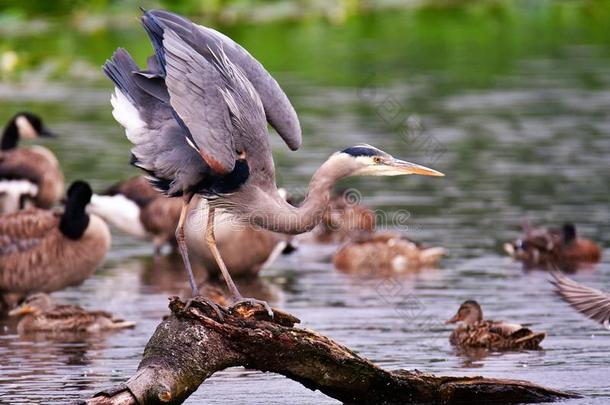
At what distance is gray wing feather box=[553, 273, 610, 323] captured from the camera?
1072 centimetres

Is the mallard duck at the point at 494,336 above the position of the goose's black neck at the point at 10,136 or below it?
below

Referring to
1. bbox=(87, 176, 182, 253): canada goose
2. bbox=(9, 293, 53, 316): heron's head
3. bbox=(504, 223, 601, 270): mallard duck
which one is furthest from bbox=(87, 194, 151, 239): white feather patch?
bbox=(504, 223, 601, 270): mallard duck

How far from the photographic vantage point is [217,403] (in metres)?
10.3

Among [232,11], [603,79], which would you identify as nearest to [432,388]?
[603,79]

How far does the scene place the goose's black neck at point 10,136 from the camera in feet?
66.4

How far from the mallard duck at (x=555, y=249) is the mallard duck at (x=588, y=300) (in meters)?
4.85

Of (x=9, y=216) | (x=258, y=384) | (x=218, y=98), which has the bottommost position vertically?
(x=258, y=384)

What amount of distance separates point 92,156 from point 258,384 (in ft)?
42.5

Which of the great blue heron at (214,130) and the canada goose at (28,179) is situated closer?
the great blue heron at (214,130)

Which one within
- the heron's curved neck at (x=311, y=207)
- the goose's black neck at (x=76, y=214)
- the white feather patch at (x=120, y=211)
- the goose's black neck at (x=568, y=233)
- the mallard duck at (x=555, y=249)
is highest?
the heron's curved neck at (x=311, y=207)

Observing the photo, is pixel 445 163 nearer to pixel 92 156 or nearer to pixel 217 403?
pixel 92 156

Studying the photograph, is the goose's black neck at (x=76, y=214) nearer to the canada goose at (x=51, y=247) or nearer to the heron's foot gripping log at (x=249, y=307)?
the canada goose at (x=51, y=247)

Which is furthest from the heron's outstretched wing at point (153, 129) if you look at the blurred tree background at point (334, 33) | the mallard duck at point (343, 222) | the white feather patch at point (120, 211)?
the blurred tree background at point (334, 33)

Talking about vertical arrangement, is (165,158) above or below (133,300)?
above
